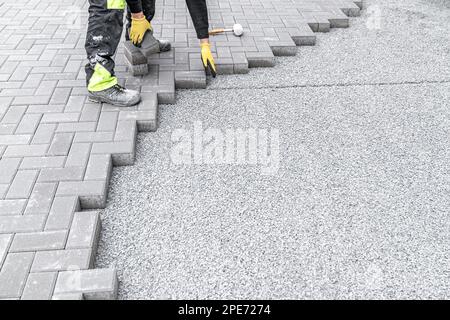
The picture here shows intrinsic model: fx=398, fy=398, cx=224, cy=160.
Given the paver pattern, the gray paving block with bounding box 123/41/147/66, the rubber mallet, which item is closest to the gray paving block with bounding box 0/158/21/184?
the paver pattern

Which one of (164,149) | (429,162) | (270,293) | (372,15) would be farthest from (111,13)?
(372,15)

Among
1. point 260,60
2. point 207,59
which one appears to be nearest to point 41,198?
point 207,59

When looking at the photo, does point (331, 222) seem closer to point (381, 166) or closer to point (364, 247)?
point (364, 247)

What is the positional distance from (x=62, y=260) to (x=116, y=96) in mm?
1554

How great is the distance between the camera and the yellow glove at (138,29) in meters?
3.42

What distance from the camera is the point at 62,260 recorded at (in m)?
2.03

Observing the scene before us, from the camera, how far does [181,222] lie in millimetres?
→ 2408

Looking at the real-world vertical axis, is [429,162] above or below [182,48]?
below

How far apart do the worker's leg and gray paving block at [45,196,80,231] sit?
1.10 meters

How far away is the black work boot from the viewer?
3.19 metres

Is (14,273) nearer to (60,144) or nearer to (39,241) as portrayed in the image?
(39,241)
